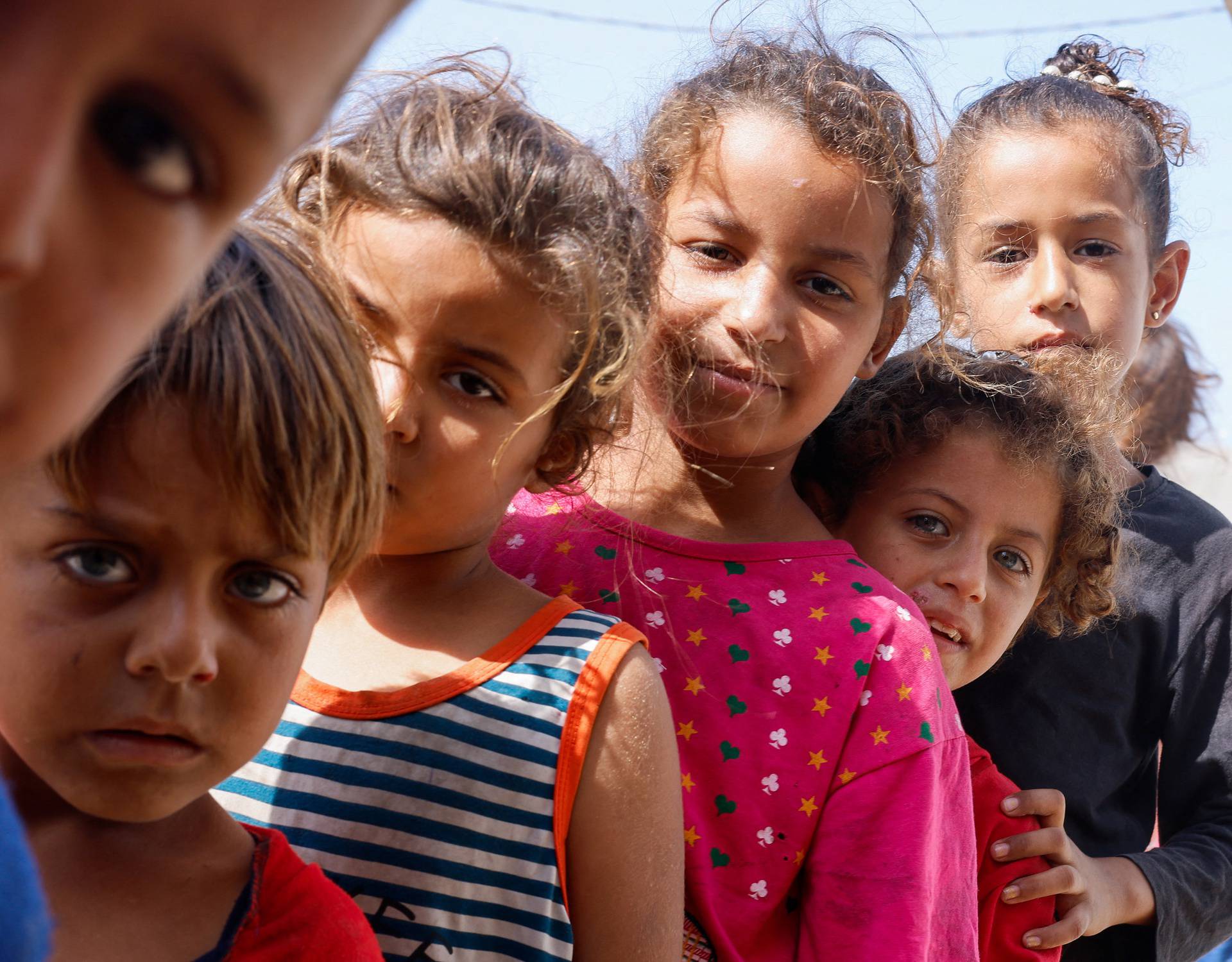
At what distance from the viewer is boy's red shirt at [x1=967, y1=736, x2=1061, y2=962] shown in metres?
1.86

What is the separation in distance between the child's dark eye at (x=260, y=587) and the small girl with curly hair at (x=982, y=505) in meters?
1.21

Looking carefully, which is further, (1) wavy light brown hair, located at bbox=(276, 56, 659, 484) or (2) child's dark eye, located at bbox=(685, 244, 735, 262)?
(2) child's dark eye, located at bbox=(685, 244, 735, 262)

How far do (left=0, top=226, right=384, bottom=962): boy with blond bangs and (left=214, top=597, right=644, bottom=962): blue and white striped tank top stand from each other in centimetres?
23

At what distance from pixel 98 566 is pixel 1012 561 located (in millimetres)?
1589

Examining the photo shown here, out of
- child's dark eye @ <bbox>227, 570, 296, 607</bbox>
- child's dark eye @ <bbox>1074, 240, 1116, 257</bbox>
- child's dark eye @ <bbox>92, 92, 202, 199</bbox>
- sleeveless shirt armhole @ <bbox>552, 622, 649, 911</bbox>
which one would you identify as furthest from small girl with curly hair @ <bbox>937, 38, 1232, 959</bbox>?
child's dark eye @ <bbox>92, 92, 202, 199</bbox>

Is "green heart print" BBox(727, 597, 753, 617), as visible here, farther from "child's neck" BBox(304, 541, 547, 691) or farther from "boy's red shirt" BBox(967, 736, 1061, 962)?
"boy's red shirt" BBox(967, 736, 1061, 962)

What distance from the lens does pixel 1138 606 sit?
7.73ft

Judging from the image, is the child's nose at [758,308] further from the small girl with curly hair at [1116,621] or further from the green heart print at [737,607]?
the small girl with curly hair at [1116,621]

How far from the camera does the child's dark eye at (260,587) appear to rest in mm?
972

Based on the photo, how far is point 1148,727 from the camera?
234 cm

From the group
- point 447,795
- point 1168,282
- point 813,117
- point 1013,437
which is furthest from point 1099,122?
point 447,795

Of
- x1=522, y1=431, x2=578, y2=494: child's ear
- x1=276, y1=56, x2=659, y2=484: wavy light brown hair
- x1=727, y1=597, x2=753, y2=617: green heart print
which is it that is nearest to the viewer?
x1=276, y1=56, x2=659, y2=484: wavy light brown hair

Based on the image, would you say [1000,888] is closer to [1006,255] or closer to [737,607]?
[737,607]

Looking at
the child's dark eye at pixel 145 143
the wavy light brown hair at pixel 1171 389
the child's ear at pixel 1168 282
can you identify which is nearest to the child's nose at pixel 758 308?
the child's dark eye at pixel 145 143
